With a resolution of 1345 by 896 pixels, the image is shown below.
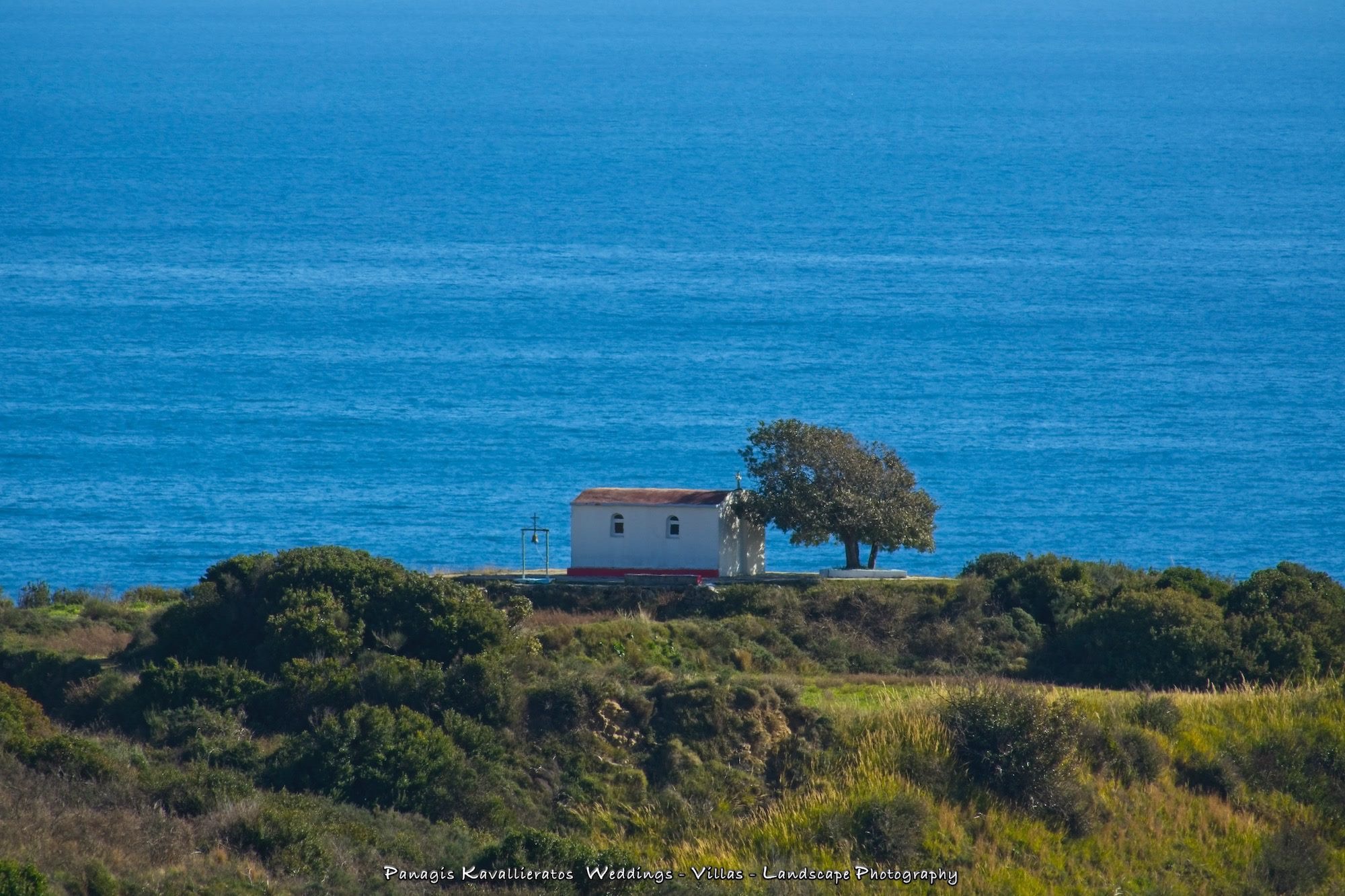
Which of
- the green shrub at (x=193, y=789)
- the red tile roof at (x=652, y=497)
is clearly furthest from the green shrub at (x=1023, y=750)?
the red tile roof at (x=652, y=497)

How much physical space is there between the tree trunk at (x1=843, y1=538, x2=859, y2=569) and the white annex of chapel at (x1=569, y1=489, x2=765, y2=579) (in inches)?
127

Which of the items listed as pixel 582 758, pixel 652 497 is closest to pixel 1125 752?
pixel 582 758

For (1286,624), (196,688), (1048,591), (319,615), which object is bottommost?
(196,688)

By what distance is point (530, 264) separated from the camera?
174125 millimetres

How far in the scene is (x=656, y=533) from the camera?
5266cm

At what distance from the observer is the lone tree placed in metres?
52.4

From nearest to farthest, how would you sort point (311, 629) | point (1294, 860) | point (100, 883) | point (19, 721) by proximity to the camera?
point (100, 883)
point (1294, 860)
point (19, 721)
point (311, 629)

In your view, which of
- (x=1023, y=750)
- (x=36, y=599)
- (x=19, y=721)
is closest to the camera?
(x=1023, y=750)

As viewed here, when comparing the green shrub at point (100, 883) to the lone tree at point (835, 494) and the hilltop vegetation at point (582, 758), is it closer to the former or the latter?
the hilltop vegetation at point (582, 758)

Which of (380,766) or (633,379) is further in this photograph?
(633,379)

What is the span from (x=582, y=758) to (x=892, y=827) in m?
6.33

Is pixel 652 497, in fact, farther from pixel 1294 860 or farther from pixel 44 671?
pixel 1294 860

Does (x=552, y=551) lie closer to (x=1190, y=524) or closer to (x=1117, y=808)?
(x=1190, y=524)

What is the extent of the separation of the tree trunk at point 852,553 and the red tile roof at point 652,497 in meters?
3.76
